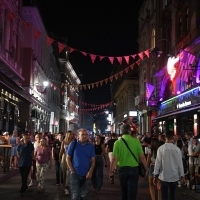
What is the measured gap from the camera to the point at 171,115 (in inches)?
985

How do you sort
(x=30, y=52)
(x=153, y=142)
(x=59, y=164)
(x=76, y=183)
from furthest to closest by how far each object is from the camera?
(x=30, y=52), (x=59, y=164), (x=153, y=142), (x=76, y=183)

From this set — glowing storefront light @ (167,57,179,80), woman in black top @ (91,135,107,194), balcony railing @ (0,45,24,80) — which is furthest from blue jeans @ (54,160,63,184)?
glowing storefront light @ (167,57,179,80)

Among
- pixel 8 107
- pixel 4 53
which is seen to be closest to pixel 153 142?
pixel 4 53

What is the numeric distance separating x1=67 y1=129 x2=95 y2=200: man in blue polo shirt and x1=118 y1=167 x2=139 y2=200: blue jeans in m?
0.63

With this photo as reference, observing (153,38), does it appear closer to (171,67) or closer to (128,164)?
(171,67)

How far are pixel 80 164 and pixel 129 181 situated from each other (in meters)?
1.01

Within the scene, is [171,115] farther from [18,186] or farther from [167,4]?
[18,186]

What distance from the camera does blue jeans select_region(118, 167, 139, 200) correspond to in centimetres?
647

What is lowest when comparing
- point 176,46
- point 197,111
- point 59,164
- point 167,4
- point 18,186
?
point 18,186

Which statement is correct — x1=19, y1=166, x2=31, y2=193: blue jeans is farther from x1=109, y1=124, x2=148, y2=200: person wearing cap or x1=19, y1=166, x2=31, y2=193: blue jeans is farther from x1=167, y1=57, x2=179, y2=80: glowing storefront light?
x1=167, y1=57, x2=179, y2=80: glowing storefront light

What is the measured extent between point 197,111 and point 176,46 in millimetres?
9957

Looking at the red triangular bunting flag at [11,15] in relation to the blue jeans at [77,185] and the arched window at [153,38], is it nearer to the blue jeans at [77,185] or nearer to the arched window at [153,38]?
the arched window at [153,38]

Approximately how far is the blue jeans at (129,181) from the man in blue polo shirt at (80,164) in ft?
2.08

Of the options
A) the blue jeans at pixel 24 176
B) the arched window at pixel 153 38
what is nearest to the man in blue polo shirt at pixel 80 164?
the blue jeans at pixel 24 176
